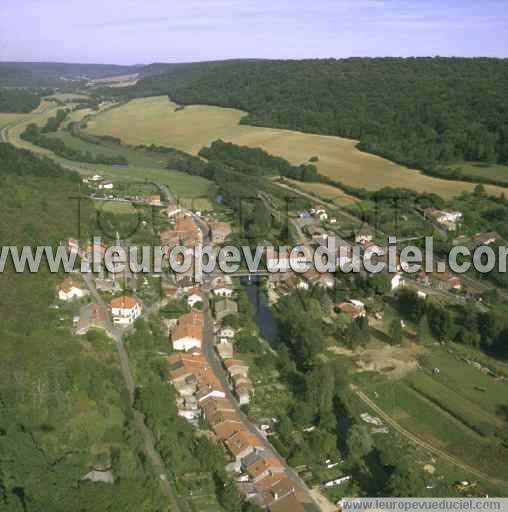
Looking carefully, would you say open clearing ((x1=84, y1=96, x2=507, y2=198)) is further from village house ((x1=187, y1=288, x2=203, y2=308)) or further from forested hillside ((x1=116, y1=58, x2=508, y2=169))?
village house ((x1=187, y1=288, x2=203, y2=308))

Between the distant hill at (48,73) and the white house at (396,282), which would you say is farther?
the distant hill at (48,73)

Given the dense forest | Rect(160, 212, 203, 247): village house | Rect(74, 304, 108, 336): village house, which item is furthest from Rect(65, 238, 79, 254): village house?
the dense forest

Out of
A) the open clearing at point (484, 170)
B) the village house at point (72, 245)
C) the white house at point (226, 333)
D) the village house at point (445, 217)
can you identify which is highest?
the open clearing at point (484, 170)

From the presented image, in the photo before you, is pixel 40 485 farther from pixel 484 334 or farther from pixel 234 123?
pixel 234 123

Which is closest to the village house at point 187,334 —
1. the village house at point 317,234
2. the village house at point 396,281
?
the village house at point 396,281

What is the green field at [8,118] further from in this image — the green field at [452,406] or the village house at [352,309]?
the green field at [452,406]

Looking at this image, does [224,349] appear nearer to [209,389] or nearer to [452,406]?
[209,389]

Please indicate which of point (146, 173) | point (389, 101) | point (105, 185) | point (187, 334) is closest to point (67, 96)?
point (146, 173)
